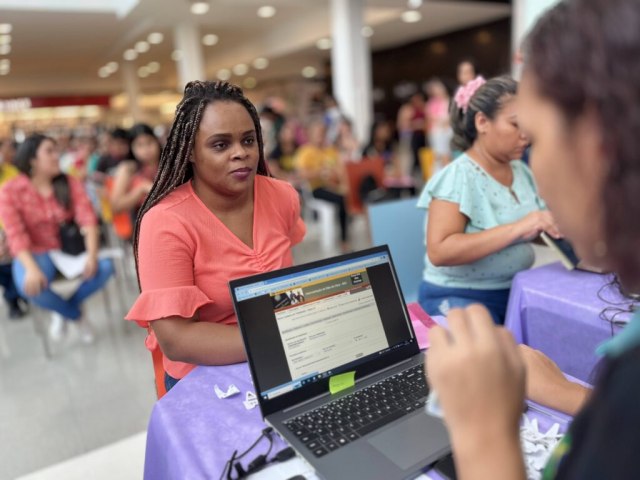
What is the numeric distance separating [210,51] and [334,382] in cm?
1299

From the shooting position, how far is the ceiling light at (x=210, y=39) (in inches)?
396

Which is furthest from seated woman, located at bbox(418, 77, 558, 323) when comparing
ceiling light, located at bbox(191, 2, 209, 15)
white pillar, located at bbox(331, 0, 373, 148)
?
ceiling light, located at bbox(191, 2, 209, 15)

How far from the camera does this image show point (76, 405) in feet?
7.45

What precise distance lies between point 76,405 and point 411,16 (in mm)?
9091

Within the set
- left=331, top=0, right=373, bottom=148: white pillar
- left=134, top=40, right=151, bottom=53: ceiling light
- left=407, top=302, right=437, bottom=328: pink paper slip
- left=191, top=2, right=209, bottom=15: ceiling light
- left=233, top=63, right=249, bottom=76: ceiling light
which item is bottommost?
left=407, top=302, right=437, bottom=328: pink paper slip

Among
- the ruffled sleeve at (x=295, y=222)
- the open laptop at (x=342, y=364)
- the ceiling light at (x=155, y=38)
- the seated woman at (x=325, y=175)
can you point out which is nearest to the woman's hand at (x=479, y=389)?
the open laptop at (x=342, y=364)

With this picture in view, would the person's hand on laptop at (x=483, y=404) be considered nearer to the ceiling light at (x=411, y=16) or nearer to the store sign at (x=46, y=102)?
the ceiling light at (x=411, y=16)

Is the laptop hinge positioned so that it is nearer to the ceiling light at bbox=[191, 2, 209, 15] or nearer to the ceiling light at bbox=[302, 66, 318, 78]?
the ceiling light at bbox=[191, 2, 209, 15]

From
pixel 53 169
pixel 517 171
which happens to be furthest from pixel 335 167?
pixel 517 171

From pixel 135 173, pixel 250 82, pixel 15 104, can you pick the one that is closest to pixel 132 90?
pixel 15 104

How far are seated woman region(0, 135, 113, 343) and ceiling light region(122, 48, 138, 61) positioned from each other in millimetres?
9131

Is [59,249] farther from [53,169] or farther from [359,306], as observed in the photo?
[359,306]

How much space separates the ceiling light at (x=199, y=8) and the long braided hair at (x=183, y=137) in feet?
21.7

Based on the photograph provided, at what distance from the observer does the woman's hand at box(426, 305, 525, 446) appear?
463mm
